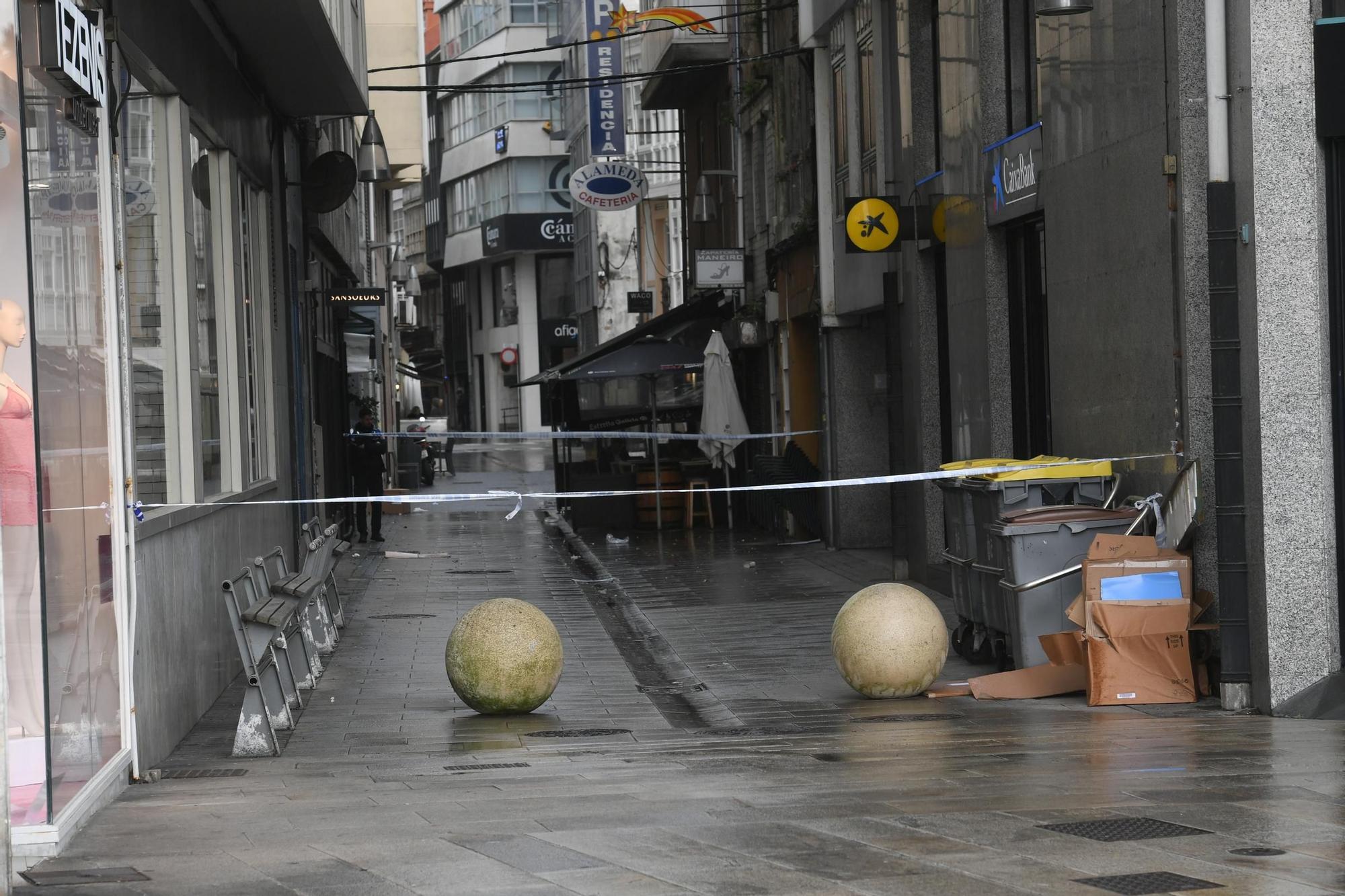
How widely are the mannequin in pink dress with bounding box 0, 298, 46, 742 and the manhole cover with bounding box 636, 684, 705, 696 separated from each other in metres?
5.54

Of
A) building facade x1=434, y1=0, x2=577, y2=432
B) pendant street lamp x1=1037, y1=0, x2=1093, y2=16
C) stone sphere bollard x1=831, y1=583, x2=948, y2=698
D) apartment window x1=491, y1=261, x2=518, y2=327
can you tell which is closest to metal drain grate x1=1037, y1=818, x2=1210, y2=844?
stone sphere bollard x1=831, y1=583, x2=948, y2=698

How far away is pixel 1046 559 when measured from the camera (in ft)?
33.6

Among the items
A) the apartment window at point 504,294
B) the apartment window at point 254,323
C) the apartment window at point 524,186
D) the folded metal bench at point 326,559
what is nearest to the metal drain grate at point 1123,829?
the folded metal bench at point 326,559

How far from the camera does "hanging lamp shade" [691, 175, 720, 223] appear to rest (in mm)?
30531

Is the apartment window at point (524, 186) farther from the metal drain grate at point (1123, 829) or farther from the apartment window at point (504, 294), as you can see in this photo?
the metal drain grate at point (1123, 829)

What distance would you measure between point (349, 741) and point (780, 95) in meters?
16.1

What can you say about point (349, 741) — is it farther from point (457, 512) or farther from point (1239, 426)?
point (457, 512)

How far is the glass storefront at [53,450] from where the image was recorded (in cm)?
602

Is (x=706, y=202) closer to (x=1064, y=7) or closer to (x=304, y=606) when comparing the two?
(x=1064, y=7)

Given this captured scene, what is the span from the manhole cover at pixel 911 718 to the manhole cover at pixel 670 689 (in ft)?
6.35

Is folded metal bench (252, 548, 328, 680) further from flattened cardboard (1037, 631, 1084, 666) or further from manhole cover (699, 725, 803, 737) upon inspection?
flattened cardboard (1037, 631, 1084, 666)

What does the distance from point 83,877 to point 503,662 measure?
14.5 ft

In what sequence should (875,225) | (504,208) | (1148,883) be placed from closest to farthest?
(1148,883) < (875,225) < (504,208)

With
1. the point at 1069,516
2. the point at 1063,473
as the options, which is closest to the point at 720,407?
the point at 1063,473
